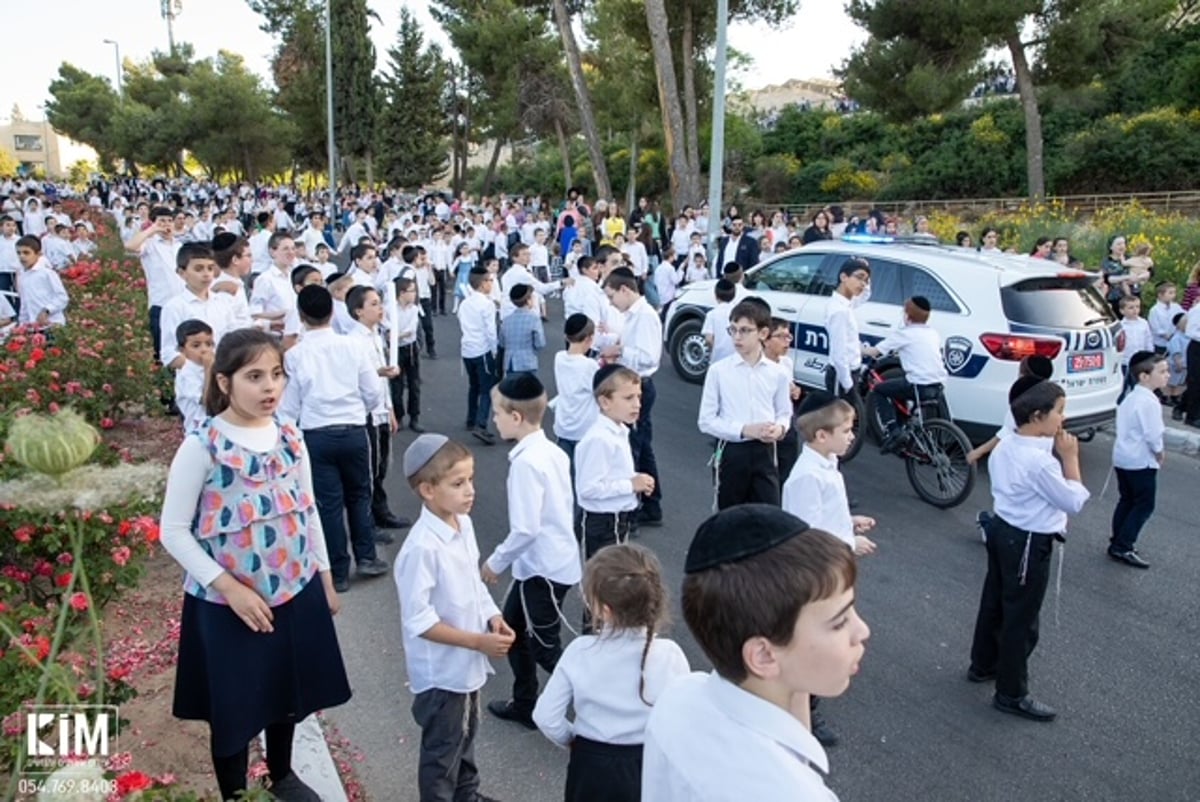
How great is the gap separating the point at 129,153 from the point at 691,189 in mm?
45113

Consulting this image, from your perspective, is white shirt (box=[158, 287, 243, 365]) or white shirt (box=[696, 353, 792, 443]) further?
white shirt (box=[158, 287, 243, 365])

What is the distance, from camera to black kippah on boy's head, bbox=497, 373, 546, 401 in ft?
13.9

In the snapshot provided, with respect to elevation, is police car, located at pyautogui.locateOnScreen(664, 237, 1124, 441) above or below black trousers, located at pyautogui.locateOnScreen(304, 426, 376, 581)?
above

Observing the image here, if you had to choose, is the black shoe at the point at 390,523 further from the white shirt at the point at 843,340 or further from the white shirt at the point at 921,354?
the white shirt at the point at 921,354

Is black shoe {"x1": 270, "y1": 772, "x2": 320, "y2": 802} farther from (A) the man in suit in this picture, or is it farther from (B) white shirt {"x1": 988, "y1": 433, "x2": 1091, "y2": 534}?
(A) the man in suit

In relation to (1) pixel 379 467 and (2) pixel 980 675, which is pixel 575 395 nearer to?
(1) pixel 379 467

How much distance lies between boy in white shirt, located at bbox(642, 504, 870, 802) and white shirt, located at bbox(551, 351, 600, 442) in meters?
4.82

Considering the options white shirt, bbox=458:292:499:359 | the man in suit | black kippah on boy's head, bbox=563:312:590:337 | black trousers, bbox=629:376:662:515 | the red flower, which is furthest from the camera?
the man in suit

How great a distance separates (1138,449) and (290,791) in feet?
18.1

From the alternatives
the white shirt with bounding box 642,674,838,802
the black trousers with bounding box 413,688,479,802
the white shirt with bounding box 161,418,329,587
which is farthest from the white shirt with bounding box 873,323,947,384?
the white shirt with bounding box 642,674,838,802

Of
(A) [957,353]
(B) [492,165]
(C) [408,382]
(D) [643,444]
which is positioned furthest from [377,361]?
(B) [492,165]

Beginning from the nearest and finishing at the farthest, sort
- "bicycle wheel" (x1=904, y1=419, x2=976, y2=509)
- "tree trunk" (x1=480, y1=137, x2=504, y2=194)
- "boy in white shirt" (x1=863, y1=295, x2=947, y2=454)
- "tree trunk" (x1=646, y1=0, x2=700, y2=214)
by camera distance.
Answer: "bicycle wheel" (x1=904, y1=419, x2=976, y2=509), "boy in white shirt" (x1=863, y1=295, x2=947, y2=454), "tree trunk" (x1=646, y1=0, x2=700, y2=214), "tree trunk" (x1=480, y1=137, x2=504, y2=194)

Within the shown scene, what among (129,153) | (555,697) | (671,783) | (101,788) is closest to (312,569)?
(555,697)

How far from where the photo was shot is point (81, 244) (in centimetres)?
1605
